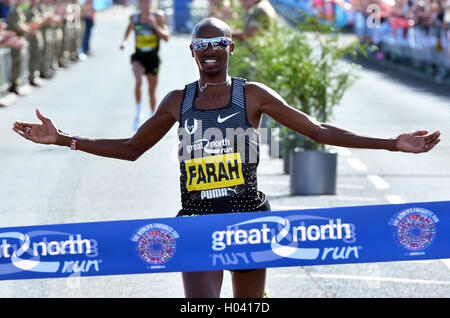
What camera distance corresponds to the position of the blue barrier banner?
5.51 metres

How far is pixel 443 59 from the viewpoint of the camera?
99.7ft

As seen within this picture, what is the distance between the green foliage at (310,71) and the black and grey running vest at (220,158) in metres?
7.90

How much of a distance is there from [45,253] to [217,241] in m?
0.75

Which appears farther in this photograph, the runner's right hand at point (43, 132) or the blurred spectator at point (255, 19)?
the blurred spectator at point (255, 19)

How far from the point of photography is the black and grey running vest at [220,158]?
594cm

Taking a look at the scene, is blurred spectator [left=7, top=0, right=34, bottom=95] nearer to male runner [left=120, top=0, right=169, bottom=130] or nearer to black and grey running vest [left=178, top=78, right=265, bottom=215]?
male runner [left=120, top=0, right=169, bottom=130]

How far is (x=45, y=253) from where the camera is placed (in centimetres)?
554

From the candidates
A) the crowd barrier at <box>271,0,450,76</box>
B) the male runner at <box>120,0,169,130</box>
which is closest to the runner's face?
the male runner at <box>120,0,169,130</box>

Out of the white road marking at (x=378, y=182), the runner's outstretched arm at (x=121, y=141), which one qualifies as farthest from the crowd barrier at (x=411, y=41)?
the runner's outstretched arm at (x=121, y=141)

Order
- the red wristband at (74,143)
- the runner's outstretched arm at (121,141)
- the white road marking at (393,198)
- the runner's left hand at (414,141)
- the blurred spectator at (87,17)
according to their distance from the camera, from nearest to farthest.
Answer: the runner's left hand at (414,141), the runner's outstretched arm at (121,141), the red wristband at (74,143), the white road marking at (393,198), the blurred spectator at (87,17)

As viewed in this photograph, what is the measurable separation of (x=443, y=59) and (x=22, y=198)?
714 inches

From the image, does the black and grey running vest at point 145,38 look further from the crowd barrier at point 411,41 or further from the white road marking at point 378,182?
the crowd barrier at point 411,41
